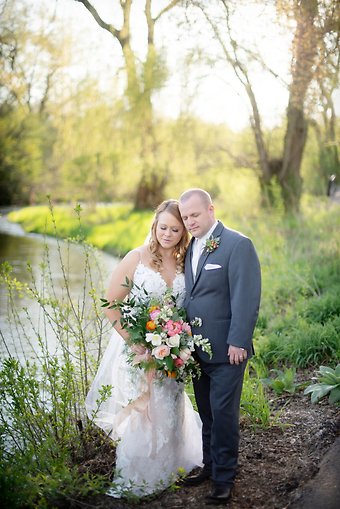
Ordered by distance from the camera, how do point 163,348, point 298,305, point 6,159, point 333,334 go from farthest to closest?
point 6,159
point 298,305
point 333,334
point 163,348

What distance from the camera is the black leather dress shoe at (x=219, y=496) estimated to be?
381 cm

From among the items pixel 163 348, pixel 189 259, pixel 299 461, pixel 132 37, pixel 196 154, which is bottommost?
pixel 299 461

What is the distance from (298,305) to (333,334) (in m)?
1.44

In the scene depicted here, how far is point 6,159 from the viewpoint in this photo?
34125mm

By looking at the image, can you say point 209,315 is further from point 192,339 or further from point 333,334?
point 333,334

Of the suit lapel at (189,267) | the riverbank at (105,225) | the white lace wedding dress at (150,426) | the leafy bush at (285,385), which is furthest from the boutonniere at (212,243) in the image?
the riverbank at (105,225)

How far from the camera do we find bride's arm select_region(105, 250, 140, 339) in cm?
431

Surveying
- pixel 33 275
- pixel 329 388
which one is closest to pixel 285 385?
pixel 329 388

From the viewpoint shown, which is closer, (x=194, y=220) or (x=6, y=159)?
(x=194, y=220)

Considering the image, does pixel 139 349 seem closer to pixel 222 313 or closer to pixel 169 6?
pixel 222 313

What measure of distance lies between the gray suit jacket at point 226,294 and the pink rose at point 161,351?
29 centimetres

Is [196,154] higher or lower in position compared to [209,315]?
higher

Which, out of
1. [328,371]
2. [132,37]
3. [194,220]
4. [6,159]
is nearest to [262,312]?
[328,371]

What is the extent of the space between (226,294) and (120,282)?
2.69ft
